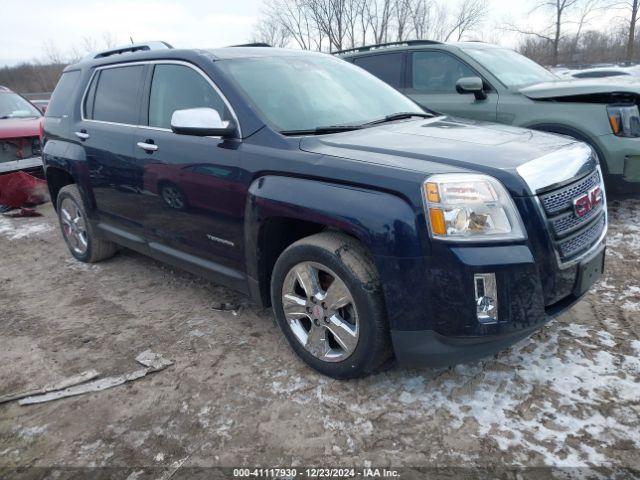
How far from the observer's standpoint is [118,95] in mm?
3994

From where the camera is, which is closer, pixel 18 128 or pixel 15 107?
pixel 18 128

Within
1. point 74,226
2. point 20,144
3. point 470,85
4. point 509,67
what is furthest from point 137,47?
point 509,67

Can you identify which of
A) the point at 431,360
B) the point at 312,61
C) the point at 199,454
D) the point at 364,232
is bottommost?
the point at 199,454

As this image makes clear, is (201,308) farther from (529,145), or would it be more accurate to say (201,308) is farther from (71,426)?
(529,145)

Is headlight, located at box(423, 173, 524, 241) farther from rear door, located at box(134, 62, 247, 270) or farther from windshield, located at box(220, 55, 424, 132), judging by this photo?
rear door, located at box(134, 62, 247, 270)

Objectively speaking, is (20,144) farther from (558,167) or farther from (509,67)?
(558,167)

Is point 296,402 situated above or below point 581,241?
below

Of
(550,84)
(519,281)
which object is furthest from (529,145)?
(550,84)

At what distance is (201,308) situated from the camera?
148 inches

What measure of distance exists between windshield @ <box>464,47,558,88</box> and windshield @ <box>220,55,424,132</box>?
2.40m

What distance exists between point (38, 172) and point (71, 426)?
609cm

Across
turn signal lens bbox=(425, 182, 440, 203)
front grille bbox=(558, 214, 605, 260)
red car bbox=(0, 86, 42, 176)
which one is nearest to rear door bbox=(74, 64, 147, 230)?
turn signal lens bbox=(425, 182, 440, 203)

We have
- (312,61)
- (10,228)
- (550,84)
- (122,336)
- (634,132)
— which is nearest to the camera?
(122,336)

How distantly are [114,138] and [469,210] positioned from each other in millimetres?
2837
